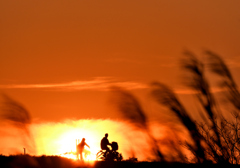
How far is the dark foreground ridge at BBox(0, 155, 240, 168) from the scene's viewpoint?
973 inches

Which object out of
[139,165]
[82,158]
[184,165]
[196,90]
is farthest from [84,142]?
[196,90]

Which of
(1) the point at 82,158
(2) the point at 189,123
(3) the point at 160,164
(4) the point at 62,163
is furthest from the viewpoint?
(1) the point at 82,158

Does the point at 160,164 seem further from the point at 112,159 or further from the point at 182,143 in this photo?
the point at 112,159

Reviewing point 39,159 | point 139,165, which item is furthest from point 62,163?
Result: point 139,165

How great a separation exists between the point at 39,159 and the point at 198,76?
25.3 ft

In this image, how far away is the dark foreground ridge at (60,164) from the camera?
81.0ft

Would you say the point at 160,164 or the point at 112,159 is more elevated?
the point at 112,159

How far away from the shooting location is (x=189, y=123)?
23.4 meters

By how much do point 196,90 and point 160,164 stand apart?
3.65 metres

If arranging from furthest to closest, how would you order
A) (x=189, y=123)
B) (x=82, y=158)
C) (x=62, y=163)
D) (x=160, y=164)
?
1. (x=82, y=158)
2. (x=62, y=163)
3. (x=160, y=164)
4. (x=189, y=123)

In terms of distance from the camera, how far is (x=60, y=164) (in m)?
27.8

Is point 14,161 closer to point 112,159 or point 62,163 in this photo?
point 62,163

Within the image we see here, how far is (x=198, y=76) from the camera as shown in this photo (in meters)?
24.7

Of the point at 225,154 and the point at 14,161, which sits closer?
the point at 14,161
